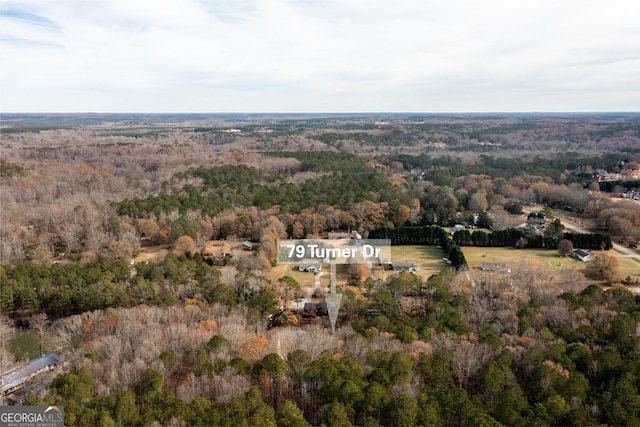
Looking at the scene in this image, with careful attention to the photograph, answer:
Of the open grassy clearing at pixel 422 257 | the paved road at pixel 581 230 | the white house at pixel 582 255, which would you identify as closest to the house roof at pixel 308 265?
the open grassy clearing at pixel 422 257

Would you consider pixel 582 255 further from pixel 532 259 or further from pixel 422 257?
pixel 422 257

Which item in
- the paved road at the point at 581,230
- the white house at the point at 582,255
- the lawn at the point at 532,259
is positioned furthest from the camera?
the paved road at the point at 581,230

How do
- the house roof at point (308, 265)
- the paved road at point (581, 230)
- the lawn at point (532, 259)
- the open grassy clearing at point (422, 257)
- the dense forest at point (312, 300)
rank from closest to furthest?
1. the dense forest at point (312, 300)
2. the lawn at point (532, 259)
3. the house roof at point (308, 265)
4. the open grassy clearing at point (422, 257)
5. the paved road at point (581, 230)

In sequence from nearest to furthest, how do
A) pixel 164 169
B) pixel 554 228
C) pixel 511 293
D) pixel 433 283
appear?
1. pixel 511 293
2. pixel 433 283
3. pixel 554 228
4. pixel 164 169

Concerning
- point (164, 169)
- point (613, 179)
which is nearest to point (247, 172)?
point (164, 169)

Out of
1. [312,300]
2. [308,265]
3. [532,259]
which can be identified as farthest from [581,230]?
[312,300]

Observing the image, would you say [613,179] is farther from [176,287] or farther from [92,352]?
[92,352]

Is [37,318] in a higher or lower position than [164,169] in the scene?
lower

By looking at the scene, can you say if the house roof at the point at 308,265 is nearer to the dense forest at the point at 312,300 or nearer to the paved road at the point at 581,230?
the dense forest at the point at 312,300
